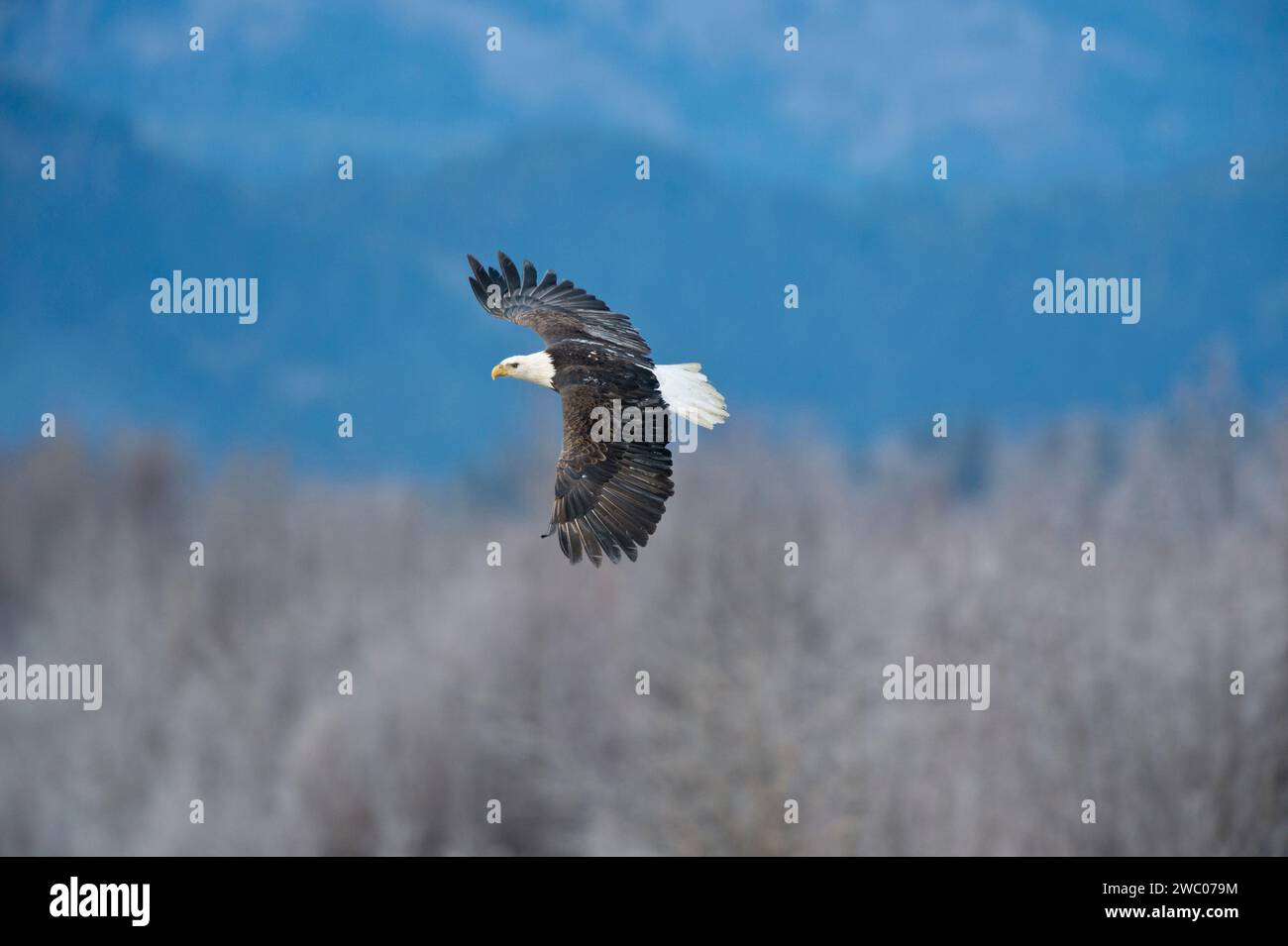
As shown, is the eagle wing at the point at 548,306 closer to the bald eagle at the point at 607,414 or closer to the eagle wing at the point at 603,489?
the bald eagle at the point at 607,414

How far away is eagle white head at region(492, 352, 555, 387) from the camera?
12.7m

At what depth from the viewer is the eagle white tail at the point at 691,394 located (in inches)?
503

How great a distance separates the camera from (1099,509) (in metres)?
44.2

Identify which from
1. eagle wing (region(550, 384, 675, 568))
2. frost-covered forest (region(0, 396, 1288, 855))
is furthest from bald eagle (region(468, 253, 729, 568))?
frost-covered forest (region(0, 396, 1288, 855))

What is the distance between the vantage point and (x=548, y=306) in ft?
47.2

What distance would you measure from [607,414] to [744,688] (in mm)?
24002

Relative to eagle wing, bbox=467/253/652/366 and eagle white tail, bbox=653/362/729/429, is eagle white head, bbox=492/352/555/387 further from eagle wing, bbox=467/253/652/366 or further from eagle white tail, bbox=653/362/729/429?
eagle white tail, bbox=653/362/729/429

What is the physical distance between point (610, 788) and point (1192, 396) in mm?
16615

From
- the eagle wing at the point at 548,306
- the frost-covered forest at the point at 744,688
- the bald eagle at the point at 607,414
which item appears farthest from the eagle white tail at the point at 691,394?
the frost-covered forest at the point at 744,688

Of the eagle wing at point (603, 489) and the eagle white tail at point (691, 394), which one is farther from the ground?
the eagle white tail at point (691, 394)

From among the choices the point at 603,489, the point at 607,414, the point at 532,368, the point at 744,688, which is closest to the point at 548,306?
the point at 532,368

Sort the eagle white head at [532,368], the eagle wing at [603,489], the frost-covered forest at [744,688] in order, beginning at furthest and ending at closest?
1. the frost-covered forest at [744,688]
2. the eagle white head at [532,368]
3. the eagle wing at [603,489]
